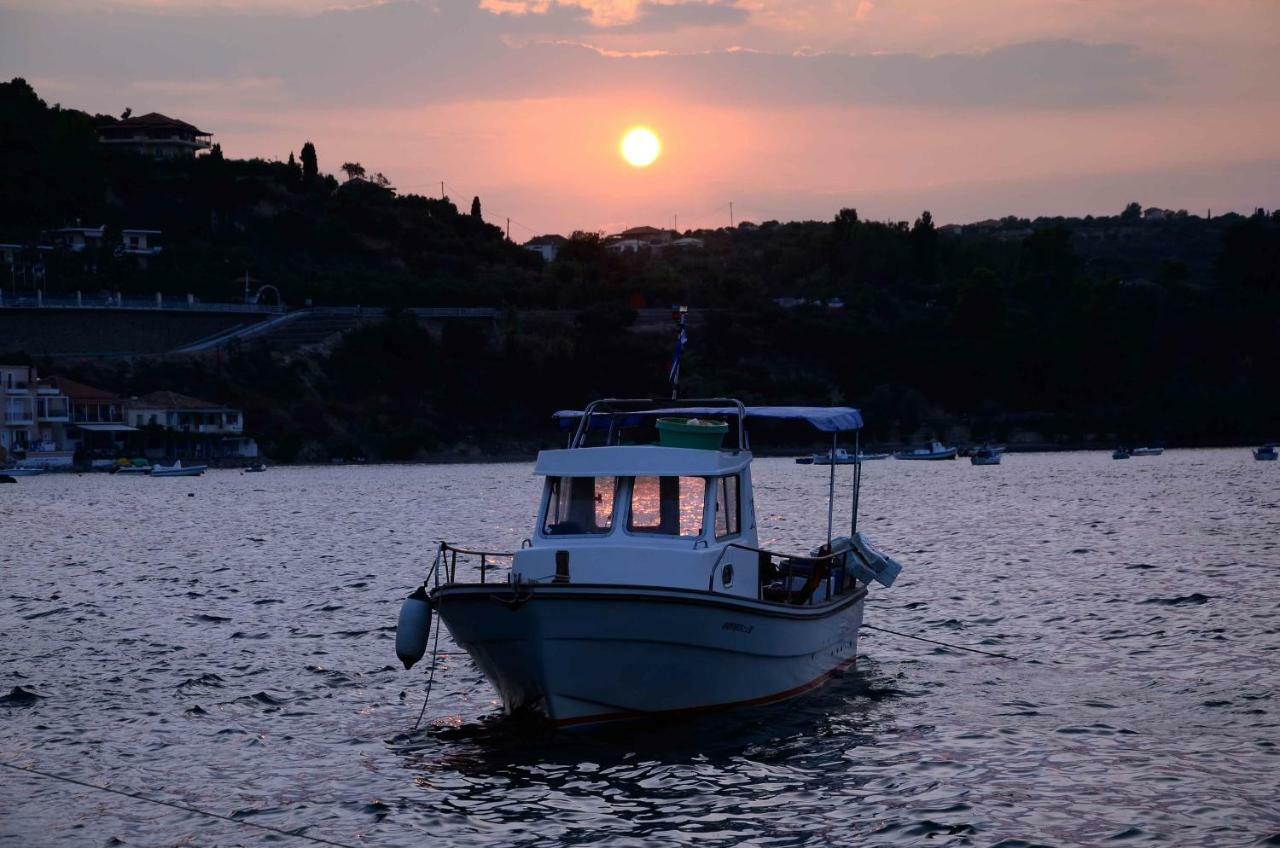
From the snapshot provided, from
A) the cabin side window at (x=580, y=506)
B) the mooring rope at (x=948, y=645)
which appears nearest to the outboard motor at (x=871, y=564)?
the mooring rope at (x=948, y=645)

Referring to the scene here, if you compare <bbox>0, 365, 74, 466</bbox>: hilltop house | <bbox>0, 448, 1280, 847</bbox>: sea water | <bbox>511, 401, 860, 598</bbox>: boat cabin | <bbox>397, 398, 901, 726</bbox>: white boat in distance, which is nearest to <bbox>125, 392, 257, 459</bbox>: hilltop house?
<bbox>0, 365, 74, 466</bbox>: hilltop house

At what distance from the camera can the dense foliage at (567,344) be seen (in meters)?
150

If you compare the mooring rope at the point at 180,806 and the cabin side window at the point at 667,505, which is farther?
the cabin side window at the point at 667,505

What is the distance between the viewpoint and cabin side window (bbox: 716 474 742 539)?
21.1 metres

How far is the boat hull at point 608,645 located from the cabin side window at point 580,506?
222 centimetres

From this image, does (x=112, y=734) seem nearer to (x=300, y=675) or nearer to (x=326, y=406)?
(x=300, y=675)

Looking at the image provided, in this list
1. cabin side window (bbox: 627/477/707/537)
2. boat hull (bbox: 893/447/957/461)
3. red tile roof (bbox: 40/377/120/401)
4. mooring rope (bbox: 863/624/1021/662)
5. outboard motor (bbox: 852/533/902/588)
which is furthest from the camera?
boat hull (bbox: 893/447/957/461)

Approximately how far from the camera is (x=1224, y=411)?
17975 cm

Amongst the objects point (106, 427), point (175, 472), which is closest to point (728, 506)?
point (175, 472)

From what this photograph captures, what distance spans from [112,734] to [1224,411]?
176278 millimetres

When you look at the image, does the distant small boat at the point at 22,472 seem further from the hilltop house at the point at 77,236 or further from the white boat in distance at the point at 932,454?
the white boat in distance at the point at 932,454

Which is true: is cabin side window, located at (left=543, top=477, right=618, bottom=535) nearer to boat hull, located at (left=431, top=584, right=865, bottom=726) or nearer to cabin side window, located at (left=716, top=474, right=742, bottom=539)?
cabin side window, located at (left=716, top=474, right=742, bottom=539)

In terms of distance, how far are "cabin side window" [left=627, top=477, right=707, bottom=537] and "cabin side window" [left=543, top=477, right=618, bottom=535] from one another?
36 centimetres

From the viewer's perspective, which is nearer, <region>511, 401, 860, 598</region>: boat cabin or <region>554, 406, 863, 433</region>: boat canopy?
<region>511, 401, 860, 598</region>: boat cabin
